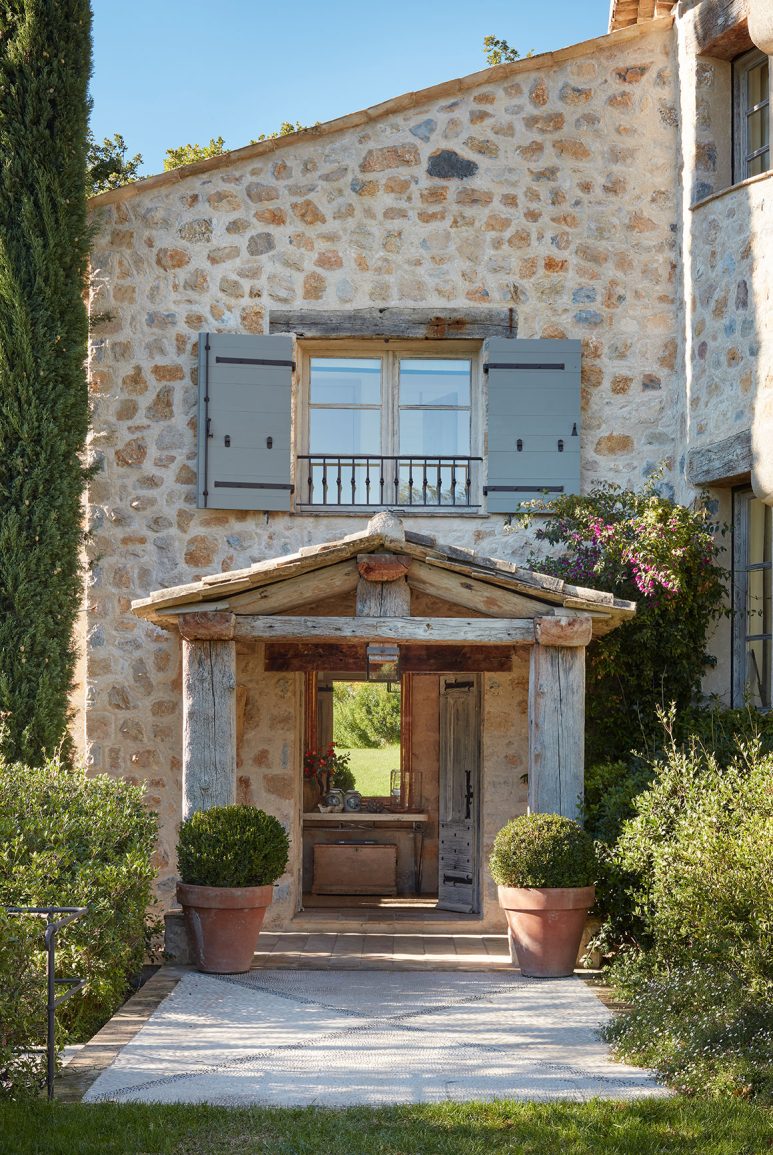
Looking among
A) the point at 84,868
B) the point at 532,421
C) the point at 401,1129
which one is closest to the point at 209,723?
the point at 84,868

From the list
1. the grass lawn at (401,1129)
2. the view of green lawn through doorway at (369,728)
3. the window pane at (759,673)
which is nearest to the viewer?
the grass lawn at (401,1129)

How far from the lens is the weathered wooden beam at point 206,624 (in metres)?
8.03

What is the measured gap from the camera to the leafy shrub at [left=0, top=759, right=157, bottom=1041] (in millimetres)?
6271

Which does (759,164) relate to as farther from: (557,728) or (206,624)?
(206,624)

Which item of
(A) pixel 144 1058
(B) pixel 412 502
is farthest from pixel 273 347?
(A) pixel 144 1058

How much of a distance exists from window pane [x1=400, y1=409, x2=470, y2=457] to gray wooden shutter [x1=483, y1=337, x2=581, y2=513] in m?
0.38

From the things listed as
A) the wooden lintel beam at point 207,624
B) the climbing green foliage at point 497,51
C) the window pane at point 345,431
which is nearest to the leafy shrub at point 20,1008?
the wooden lintel beam at point 207,624

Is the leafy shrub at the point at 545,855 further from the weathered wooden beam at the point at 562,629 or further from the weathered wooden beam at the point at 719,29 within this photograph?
the weathered wooden beam at the point at 719,29

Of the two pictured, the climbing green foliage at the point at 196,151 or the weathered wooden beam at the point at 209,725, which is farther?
the climbing green foliage at the point at 196,151

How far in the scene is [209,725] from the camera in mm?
8156

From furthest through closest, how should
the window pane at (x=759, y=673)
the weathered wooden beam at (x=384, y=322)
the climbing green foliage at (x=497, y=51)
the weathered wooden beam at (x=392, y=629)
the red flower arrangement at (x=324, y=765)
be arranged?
the climbing green foliage at (x=497, y=51) → the red flower arrangement at (x=324, y=765) → the weathered wooden beam at (x=384, y=322) → the window pane at (x=759, y=673) → the weathered wooden beam at (x=392, y=629)

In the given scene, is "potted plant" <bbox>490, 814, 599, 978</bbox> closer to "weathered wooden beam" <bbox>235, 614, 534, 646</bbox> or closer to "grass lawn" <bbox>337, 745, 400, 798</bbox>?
"weathered wooden beam" <bbox>235, 614, 534, 646</bbox>

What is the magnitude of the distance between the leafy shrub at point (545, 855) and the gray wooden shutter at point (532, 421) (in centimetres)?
303

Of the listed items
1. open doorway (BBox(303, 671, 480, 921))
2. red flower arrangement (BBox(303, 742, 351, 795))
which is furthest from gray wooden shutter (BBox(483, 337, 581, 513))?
red flower arrangement (BBox(303, 742, 351, 795))
